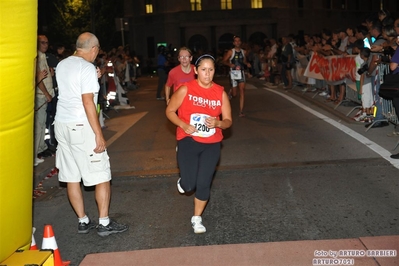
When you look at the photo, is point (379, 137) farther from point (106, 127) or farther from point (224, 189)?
point (106, 127)

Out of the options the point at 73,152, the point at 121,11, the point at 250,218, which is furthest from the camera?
the point at 121,11

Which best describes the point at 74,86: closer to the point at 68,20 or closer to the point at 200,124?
the point at 200,124

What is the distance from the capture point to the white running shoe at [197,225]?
5820mm

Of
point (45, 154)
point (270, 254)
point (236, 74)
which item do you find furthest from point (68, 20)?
point (270, 254)

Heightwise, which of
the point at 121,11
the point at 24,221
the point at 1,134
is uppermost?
the point at 121,11

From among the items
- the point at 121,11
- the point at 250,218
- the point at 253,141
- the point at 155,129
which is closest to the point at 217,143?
the point at 250,218

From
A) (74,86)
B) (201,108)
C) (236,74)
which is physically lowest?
(201,108)

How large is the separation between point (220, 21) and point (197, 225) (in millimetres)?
54120

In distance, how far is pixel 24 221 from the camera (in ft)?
12.8

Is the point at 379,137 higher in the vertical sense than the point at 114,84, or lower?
lower

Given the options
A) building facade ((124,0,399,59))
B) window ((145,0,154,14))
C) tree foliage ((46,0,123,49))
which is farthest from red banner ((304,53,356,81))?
window ((145,0,154,14))

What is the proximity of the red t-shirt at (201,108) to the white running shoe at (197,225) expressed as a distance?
2.63 feet

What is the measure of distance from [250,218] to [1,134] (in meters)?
3.36

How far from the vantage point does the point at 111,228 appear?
5941 mm
